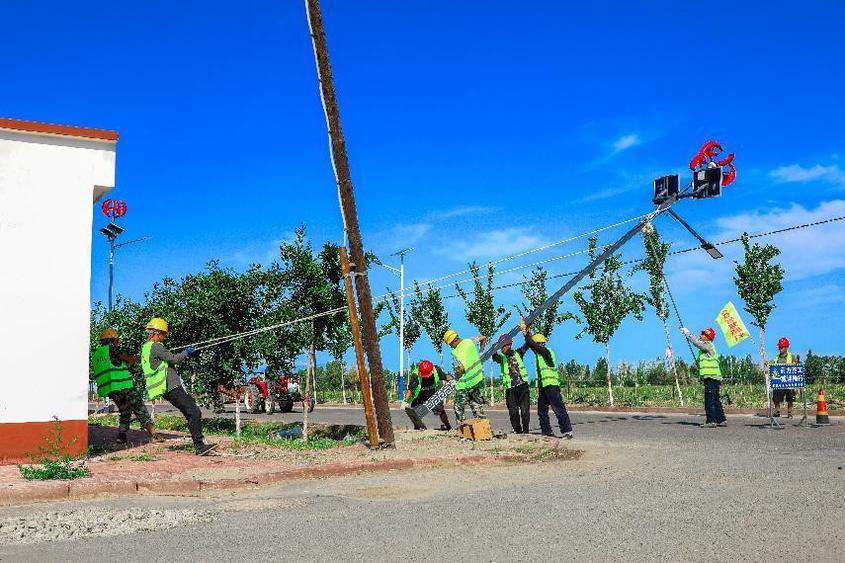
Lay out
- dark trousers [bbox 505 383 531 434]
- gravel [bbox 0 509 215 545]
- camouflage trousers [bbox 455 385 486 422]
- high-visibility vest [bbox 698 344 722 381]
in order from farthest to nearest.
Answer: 1. high-visibility vest [bbox 698 344 722 381]
2. dark trousers [bbox 505 383 531 434]
3. camouflage trousers [bbox 455 385 486 422]
4. gravel [bbox 0 509 215 545]

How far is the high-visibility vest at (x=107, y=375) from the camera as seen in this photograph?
14203 millimetres

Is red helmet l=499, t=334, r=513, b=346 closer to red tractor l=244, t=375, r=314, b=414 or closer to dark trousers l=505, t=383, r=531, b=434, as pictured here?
dark trousers l=505, t=383, r=531, b=434

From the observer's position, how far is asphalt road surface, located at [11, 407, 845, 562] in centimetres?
581

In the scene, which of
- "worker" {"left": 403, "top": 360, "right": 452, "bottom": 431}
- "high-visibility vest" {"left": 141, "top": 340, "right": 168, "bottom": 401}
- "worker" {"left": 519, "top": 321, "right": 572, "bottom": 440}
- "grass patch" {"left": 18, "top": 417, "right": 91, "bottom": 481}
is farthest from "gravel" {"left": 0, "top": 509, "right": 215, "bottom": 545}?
"worker" {"left": 403, "top": 360, "right": 452, "bottom": 431}

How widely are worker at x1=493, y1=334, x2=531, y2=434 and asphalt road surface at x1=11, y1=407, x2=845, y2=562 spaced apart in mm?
4759

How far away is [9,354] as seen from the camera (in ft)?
36.4

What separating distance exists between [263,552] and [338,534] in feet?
2.46

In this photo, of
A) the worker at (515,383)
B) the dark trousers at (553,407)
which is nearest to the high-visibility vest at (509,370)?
the worker at (515,383)

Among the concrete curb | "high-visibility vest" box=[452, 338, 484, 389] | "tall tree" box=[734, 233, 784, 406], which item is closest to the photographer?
the concrete curb

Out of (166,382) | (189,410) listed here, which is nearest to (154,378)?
(166,382)

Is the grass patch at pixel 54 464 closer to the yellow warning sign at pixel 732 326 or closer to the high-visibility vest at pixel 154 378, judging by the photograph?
the high-visibility vest at pixel 154 378

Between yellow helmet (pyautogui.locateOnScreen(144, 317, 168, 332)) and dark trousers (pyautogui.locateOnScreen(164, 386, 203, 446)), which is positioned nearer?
dark trousers (pyautogui.locateOnScreen(164, 386, 203, 446))

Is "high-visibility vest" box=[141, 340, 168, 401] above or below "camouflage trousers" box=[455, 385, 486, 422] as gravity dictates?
above

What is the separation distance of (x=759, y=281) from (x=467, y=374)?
14067 millimetres
